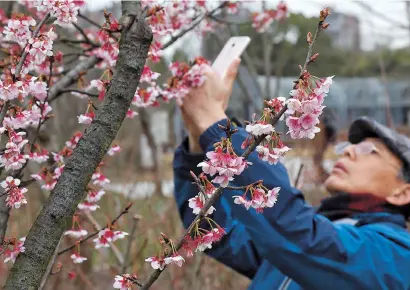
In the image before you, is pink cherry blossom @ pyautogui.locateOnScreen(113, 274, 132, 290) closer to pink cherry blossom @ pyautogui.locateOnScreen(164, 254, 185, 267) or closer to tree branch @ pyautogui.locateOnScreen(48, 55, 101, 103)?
pink cherry blossom @ pyautogui.locateOnScreen(164, 254, 185, 267)

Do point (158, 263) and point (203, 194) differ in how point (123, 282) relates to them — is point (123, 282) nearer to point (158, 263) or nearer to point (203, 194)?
point (158, 263)

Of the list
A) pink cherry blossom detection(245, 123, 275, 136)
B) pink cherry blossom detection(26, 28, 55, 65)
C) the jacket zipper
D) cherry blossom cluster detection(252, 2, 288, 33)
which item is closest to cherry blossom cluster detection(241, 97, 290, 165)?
pink cherry blossom detection(245, 123, 275, 136)

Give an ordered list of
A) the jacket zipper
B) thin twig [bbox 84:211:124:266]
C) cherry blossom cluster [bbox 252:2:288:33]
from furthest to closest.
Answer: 1. cherry blossom cluster [bbox 252:2:288:33]
2. thin twig [bbox 84:211:124:266]
3. the jacket zipper

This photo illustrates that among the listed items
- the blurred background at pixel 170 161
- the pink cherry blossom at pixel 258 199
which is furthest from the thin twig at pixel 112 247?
the pink cherry blossom at pixel 258 199

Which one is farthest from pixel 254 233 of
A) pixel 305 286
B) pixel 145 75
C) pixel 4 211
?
pixel 4 211

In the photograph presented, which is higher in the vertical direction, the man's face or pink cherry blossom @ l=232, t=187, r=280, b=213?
pink cherry blossom @ l=232, t=187, r=280, b=213

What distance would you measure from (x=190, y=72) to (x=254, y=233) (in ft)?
1.49

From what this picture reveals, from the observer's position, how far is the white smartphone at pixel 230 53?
159 cm

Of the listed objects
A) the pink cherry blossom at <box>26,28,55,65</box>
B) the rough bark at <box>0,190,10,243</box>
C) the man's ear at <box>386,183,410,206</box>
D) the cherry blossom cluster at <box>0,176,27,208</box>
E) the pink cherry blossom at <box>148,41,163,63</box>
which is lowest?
the man's ear at <box>386,183,410,206</box>

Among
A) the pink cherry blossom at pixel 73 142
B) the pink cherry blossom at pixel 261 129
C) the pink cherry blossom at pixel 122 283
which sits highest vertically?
the pink cherry blossom at pixel 261 129

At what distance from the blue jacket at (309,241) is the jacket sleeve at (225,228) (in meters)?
0.05

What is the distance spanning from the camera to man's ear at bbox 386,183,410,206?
6.30ft

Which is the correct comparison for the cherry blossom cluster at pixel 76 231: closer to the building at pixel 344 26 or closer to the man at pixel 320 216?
the man at pixel 320 216

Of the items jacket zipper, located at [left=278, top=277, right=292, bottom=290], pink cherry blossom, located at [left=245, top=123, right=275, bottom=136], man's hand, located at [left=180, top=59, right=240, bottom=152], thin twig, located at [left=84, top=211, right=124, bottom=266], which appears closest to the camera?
pink cherry blossom, located at [left=245, top=123, right=275, bottom=136]
